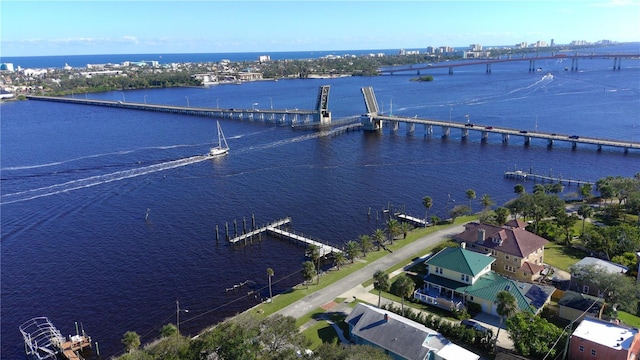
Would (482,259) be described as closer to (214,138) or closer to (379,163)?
(379,163)

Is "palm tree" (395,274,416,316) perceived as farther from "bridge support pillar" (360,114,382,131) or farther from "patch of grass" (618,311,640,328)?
"bridge support pillar" (360,114,382,131)

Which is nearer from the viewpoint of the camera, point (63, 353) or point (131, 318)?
point (63, 353)

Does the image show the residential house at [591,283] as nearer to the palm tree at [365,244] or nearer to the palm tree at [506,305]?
the palm tree at [506,305]

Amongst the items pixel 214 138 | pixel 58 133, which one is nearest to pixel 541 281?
pixel 214 138

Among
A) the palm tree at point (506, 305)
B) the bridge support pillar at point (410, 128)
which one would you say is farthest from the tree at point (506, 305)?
the bridge support pillar at point (410, 128)

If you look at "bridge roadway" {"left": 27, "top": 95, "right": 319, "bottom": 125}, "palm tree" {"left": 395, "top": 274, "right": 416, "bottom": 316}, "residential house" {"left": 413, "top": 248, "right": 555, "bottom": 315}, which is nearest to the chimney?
"residential house" {"left": 413, "top": 248, "right": 555, "bottom": 315}

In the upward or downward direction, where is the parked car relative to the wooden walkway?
upward
